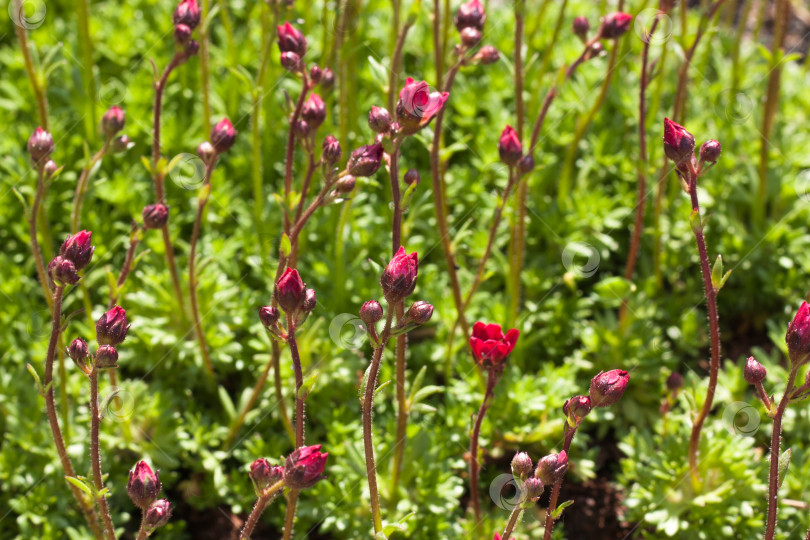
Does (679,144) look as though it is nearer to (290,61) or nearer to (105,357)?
(290,61)

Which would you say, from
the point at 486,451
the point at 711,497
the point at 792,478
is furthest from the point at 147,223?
the point at 792,478

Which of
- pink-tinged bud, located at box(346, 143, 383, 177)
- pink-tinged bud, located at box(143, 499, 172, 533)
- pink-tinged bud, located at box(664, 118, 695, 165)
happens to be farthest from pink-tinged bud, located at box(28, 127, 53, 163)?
pink-tinged bud, located at box(664, 118, 695, 165)

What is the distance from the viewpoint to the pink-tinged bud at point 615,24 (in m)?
2.26

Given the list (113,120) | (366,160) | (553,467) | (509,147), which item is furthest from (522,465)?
(113,120)

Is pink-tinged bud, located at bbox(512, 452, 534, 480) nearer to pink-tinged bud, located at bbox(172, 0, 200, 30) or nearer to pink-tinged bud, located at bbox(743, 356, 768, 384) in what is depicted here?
pink-tinged bud, located at bbox(743, 356, 768, 384)

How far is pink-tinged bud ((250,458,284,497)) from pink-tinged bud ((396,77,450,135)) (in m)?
0.70

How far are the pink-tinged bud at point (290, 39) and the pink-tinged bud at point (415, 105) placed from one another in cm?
52

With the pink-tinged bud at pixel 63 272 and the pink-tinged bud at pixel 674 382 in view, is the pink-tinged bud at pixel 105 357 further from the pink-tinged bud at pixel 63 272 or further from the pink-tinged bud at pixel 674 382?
the pink-tinged bud at pixel 674 382

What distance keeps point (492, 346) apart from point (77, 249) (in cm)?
86

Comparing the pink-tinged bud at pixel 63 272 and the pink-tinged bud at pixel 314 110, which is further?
the pink-tinged bud at pixel 314 110

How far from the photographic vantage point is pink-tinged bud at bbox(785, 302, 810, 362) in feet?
5.18

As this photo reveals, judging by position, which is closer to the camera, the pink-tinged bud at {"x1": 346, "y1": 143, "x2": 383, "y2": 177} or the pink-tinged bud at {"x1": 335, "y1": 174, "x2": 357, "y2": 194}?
the pink-tinged bud at {"x1": 346, "y1": 143, "x2": 383, "y2": 177}

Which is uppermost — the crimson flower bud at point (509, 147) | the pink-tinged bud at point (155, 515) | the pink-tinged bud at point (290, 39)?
the pink-tinged bud at point (290, 39)

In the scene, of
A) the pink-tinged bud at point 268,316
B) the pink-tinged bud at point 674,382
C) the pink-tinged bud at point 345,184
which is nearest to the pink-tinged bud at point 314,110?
the pink-tinged bud at point 345,184
